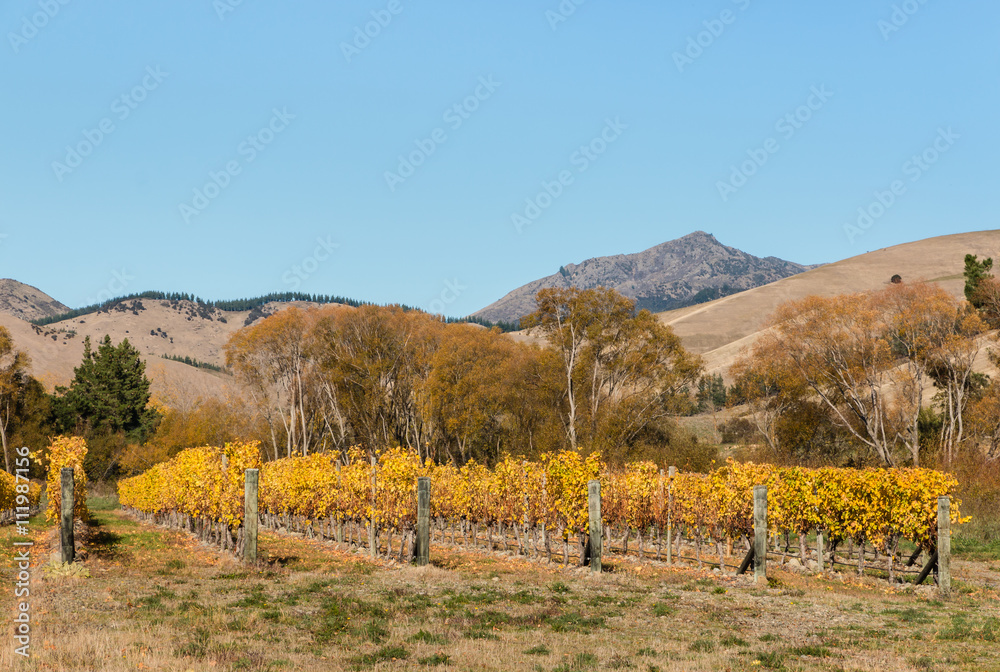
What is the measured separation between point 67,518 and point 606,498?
619 inches

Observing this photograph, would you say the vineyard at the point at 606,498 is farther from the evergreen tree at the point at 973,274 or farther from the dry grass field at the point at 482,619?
the evergreen tree at the point at 973,274

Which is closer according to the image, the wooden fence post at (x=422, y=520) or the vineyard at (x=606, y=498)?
the vineyard at (x=606, y=498)

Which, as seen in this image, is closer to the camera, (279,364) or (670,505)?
(670,505)

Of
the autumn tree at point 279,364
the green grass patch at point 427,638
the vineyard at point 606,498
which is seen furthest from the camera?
the autumn tree at point 279,364

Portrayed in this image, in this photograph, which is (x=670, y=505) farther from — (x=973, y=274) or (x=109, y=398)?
(x=109, y=398)

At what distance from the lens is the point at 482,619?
12.8 meters

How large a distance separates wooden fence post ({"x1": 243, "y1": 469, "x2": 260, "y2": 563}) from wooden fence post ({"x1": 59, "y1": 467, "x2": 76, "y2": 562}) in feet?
13.3

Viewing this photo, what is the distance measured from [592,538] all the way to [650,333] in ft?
121

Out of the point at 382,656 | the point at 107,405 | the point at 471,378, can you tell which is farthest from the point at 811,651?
the point at 107,405

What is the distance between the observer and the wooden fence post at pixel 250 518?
758 inches

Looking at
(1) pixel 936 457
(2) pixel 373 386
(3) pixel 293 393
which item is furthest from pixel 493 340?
(1) pixel 936 457

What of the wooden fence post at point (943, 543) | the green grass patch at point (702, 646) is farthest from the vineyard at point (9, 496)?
the wooden fence post at point (943, 543)

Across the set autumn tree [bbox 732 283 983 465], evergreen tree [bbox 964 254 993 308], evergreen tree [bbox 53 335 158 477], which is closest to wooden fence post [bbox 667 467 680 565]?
autumn tree [bbox 732 283 983 465]

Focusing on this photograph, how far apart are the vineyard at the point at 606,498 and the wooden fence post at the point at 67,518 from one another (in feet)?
12.9
